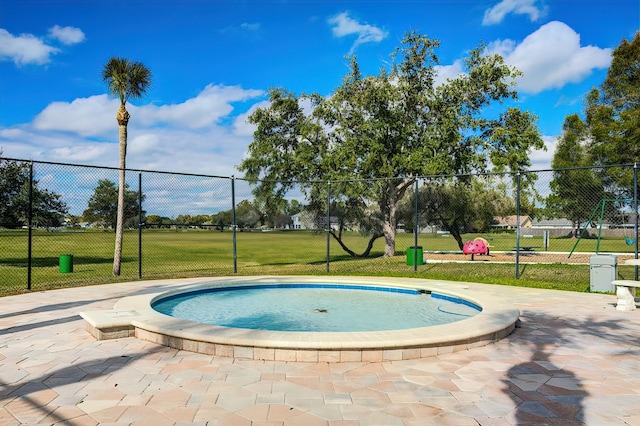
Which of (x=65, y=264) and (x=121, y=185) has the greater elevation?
(x=121, y=185)

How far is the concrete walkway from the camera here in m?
2.89

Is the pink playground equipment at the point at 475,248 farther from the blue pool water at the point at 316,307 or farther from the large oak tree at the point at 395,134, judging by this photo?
the blue pool water at the point at 316,307

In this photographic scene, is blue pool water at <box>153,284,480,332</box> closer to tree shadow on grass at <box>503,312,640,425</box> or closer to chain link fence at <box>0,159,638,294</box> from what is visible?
tree shadow on grass at <box>503,312,640,425</box>

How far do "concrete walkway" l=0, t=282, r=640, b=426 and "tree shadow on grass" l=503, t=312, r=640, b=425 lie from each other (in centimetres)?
1

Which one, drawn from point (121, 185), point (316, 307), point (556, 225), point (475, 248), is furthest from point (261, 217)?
point (556, 225)

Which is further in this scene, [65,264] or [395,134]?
[395,134]

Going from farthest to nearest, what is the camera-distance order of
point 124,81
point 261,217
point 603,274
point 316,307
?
point 261,217 → point 124,81 → point 603,274 → point 316,307

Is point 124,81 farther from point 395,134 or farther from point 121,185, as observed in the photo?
point 395,134

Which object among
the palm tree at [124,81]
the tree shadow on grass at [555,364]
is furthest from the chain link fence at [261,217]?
the tree shadow on grass at [555,364]

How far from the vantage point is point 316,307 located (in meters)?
7.68

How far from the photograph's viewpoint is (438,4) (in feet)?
41.1

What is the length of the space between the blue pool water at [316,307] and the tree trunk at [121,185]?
18.6 ft

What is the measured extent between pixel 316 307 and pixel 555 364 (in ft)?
14.1

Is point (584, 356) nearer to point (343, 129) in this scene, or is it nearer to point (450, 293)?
point (450, 293)
